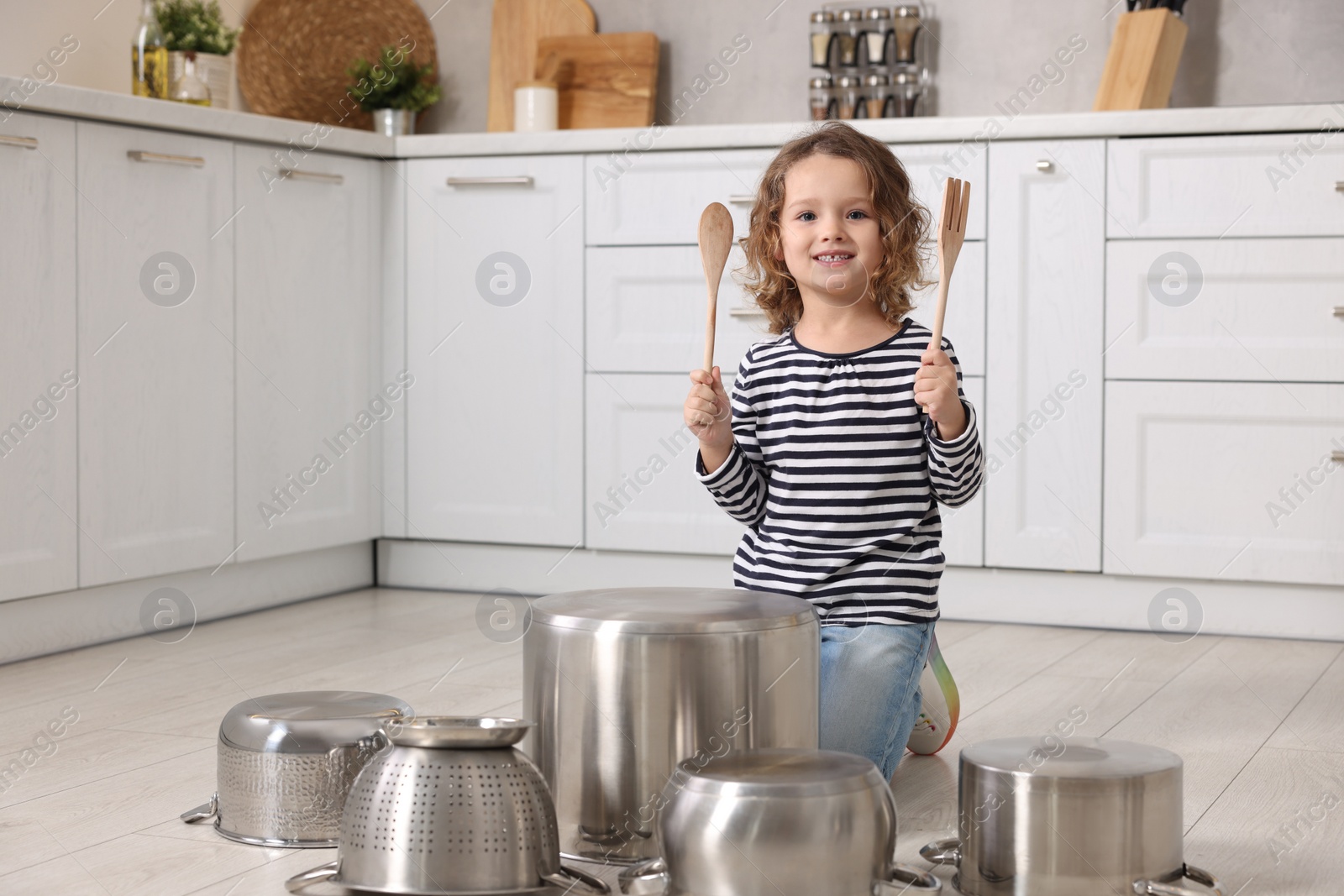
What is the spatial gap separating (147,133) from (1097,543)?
158 centimetres

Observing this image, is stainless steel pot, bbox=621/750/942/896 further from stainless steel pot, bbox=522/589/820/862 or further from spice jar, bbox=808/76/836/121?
spice jar, bbox=808/76/836/121

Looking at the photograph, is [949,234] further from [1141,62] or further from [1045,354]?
[1141,62]

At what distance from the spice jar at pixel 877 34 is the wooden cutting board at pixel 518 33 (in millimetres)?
585

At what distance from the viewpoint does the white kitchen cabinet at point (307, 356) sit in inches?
96.0

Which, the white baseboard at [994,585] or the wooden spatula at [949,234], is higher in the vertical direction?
the wooden spatula at [949,234]

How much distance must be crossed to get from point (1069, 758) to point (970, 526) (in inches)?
48.7

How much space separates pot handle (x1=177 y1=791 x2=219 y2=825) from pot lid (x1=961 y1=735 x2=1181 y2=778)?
2.22 feet

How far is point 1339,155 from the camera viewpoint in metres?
2.21

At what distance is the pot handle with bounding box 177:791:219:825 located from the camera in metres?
1.37

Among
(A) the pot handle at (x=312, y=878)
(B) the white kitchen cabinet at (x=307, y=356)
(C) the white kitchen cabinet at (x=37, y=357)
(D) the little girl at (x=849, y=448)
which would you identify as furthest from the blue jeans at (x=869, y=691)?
(B) the white kitchen cabinet at (x=307, y=356)

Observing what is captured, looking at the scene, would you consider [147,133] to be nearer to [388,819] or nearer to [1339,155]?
[388,819]

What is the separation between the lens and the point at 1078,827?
1.13 metres

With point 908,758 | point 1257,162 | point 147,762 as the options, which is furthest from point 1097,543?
point 147,762

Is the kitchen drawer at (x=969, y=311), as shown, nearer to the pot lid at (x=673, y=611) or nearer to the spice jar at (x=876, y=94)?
the spice jar at (x=876, y=94)
